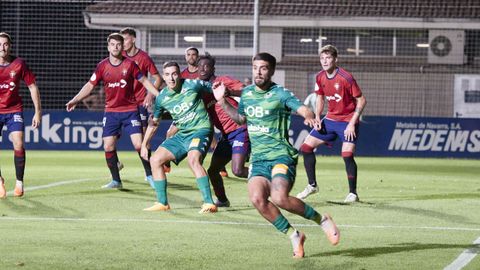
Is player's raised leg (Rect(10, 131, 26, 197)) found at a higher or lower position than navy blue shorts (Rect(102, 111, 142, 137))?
lower

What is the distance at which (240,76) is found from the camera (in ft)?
124

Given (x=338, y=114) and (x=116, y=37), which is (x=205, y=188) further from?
(x=116, y=37)

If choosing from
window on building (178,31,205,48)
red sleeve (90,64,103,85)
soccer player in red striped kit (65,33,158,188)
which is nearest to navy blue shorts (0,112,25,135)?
soccer player in red striped kit (65,33,158,188)

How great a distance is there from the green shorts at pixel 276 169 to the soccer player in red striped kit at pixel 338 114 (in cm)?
503

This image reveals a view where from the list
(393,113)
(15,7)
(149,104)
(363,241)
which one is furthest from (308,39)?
(363,241)

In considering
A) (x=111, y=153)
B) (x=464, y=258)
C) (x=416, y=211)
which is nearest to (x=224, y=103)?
(x=464, y=258)

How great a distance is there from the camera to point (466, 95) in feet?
121

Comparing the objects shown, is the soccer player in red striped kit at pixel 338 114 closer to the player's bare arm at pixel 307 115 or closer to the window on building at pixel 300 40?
the player's bare arm at pixel 307 115

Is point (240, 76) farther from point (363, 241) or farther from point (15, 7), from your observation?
point (363, 241)

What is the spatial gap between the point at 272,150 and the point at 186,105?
11.9 ft

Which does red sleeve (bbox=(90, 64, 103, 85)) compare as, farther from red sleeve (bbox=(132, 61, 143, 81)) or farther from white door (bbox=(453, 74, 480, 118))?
white door (bbox=(453, 74, 480, 118))

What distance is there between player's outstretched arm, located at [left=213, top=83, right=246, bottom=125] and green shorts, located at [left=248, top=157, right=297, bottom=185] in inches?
18.9

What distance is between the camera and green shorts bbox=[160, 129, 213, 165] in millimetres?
13125

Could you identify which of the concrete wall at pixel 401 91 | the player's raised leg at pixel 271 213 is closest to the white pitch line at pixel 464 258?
the player's raised leg at pixel 271 213
